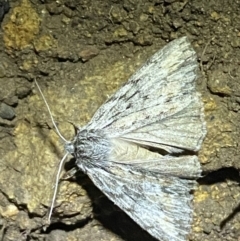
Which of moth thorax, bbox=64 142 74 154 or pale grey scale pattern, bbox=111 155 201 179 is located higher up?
moth thorax, bbox=64 142 74 154

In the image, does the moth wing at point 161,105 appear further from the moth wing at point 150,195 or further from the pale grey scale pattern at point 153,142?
the moth wing at point 150,195

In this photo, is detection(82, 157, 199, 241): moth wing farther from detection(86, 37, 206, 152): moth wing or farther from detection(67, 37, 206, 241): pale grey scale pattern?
detection(86, 37, 206, 152): moth wing

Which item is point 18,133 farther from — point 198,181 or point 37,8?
point 198,181

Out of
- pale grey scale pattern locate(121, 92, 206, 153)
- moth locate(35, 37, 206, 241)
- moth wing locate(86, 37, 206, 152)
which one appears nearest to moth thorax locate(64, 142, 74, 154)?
moth locate(35, 37, 206, 241)

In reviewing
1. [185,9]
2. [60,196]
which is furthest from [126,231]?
[185,9]

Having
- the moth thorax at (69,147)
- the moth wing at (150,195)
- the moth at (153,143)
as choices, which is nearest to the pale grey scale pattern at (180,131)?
the moth at (153,143)

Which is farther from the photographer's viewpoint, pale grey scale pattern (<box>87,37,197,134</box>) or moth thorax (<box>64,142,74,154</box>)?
moth thorax (<box>64,142,74,154</box>)

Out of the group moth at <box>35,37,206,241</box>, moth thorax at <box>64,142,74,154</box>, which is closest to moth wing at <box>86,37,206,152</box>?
moth at <box>35,37,206,241</box>

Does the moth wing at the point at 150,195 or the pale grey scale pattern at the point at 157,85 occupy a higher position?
the pale grey scale pattern at the point at 157,85
